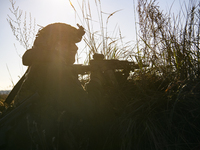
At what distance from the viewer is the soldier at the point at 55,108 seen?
4.89 ft

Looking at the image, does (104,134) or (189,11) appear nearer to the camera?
(104,134)

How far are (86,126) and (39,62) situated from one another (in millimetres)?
859

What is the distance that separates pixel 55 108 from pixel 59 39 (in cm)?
92

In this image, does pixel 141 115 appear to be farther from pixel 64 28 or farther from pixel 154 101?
pixel 64 28

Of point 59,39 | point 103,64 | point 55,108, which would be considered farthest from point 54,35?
point 55,108

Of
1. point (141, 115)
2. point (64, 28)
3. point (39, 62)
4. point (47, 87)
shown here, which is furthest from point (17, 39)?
point (141, 115)

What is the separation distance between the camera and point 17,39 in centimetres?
348

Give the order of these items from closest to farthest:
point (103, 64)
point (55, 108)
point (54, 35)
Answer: point (55, 108), point (54, 35), point (103, 64)

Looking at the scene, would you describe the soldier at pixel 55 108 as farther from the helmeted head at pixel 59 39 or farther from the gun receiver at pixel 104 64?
the gun receiver at pixel 104 64

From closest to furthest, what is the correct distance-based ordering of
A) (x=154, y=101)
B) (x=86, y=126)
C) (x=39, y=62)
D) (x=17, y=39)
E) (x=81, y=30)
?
(x=86, y=126)
(x=154, y=101)
(x=39, y=62)
(x=81, y=30)
(x=17, y=39)

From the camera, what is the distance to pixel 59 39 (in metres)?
2.17

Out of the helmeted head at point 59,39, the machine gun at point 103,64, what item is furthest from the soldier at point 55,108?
the machine gun at point 103,64

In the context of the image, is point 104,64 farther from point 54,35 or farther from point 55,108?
point 55,108

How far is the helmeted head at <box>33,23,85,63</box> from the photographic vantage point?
6.68 feet
